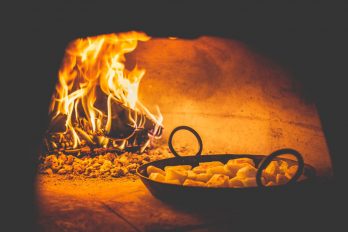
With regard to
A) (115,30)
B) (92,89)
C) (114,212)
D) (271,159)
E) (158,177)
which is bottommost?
(114,212)

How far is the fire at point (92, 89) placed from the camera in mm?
2875

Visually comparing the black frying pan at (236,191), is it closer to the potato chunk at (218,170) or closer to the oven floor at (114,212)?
the oven floor at (114,212)

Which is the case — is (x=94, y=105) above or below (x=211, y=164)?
above

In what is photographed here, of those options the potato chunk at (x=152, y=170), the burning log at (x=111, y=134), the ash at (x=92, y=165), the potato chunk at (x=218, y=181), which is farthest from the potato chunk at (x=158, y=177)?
the burning log at (x=111, y=134)

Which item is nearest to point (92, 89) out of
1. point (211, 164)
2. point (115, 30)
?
point (211, 164)

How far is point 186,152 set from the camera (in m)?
3.41

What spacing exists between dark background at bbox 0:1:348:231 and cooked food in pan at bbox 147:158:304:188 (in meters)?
0.25

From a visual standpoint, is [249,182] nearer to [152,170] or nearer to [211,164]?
[211,164]

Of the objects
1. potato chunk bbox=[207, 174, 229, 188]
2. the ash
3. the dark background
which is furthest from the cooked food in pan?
the ash

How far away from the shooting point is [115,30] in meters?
1.71

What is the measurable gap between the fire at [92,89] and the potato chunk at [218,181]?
1294mm

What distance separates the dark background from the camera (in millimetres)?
1670

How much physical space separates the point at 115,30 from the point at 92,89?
1355mm

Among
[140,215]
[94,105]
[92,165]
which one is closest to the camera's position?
[140,215]
